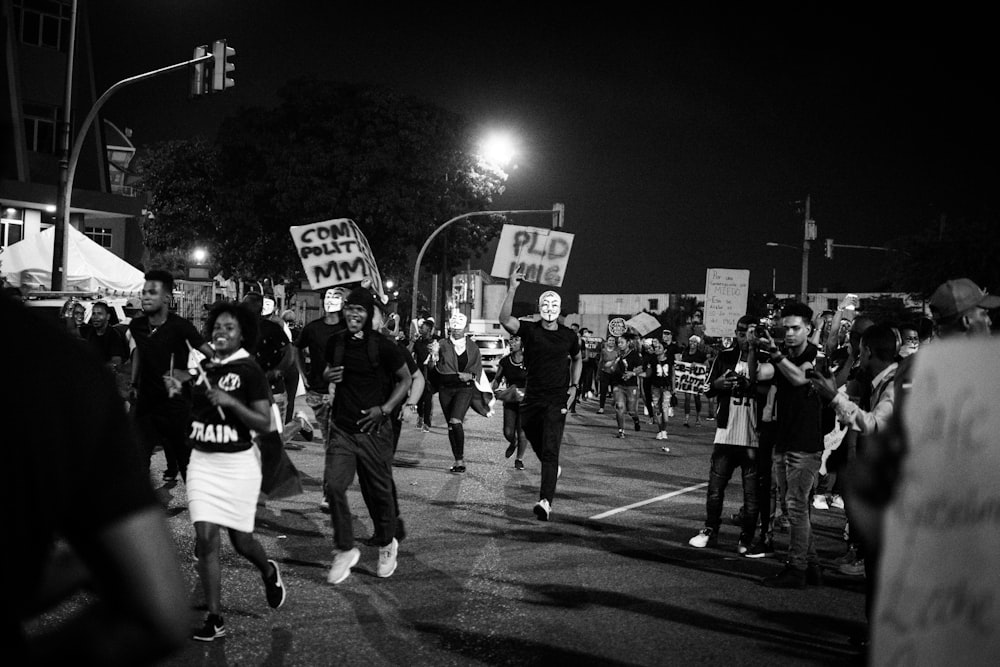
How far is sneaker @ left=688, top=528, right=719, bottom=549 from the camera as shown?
826 centimetres

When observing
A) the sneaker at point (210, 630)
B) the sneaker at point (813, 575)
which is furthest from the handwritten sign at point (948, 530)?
the sneaker at point (813, 575)

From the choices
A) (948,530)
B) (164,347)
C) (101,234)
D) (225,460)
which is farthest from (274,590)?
(101,234)

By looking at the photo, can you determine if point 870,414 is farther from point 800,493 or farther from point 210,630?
point 210,630

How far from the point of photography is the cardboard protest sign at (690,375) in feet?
75.4

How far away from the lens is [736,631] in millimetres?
5891

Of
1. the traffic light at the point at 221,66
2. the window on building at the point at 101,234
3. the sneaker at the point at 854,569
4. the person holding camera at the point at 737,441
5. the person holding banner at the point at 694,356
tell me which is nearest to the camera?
the sneaker at the point at 854,569

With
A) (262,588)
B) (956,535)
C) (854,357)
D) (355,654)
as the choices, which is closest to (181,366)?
(262,588)

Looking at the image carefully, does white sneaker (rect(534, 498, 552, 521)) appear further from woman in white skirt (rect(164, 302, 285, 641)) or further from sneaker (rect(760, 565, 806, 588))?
woman in white skirt (rect(164, 302, 285, 641))

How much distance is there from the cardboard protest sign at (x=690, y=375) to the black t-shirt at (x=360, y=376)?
15.5 m

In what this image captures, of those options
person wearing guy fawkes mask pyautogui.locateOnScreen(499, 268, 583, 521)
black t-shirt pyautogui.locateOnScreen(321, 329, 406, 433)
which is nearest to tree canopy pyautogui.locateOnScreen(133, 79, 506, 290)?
person wearing guy fawkes mask pyautogui.locateOnScreen(499, 268, 583, 521)

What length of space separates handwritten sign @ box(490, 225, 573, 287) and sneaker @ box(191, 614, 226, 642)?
6.61m

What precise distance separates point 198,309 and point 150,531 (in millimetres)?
41575

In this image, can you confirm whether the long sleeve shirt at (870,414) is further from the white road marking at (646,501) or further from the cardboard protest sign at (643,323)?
the cardboard protest sign at (643,323)

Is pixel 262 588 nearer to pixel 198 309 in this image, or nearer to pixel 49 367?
pixel 49 367
